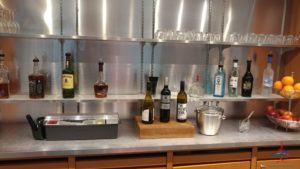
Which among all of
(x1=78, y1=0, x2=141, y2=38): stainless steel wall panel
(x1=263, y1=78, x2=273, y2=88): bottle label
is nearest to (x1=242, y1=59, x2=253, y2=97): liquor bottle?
(x1=263, y1=78, x2=273, y2=88): bottle label

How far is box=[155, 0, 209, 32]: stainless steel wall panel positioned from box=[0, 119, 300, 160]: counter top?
2.98 feet

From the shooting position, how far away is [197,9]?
87.4 inches

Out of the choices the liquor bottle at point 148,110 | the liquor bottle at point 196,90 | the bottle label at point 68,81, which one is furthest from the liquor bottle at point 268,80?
the bottle label at point 68,81

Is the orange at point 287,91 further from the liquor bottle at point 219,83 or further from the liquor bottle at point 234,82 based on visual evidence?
the liquor bottle at point 219,83

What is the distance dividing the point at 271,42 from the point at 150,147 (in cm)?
135

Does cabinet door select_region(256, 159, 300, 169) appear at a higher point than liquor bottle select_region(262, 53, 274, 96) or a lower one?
lower

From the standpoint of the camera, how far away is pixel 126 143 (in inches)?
65.5

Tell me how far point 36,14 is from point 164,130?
1328 millimetres

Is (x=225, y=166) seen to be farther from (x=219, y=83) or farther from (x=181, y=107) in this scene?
(x=219, y=83)

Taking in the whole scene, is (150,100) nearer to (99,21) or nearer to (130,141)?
(130,141)

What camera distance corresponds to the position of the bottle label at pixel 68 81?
1.80 metres

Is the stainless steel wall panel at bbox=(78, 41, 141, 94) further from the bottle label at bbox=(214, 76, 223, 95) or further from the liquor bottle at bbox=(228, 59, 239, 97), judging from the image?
the liquor bottle at bbox=(228, 59, 239, 97)

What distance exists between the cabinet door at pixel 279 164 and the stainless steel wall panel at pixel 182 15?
1.19 meters

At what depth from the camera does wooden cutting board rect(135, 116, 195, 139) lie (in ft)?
5.75
